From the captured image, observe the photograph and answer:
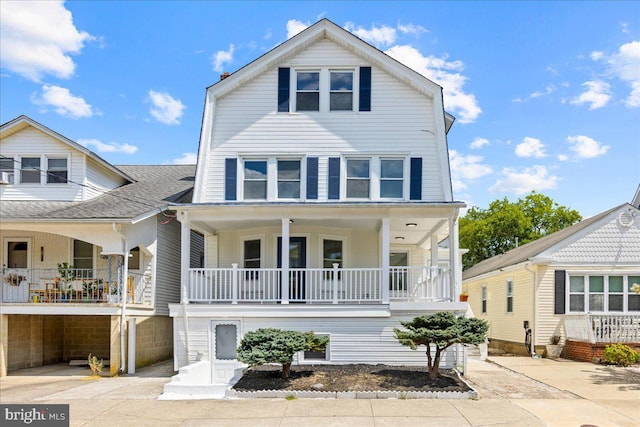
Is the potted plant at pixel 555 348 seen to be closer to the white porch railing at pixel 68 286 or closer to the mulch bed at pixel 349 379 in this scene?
the mulch bed at pixel 349 379

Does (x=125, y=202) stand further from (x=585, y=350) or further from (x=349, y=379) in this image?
(x=585, y=350)

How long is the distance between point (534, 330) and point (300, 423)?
12.4 meters

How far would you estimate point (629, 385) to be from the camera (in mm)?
12672

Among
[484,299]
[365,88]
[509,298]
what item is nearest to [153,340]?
[365,88]

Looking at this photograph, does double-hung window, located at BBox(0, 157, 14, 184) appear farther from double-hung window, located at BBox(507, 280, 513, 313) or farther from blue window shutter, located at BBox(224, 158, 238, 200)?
double-hung window, located at BBox(507, 280, 513, 313)

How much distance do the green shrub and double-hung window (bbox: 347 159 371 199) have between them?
8.56m

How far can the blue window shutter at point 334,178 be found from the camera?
1555 cm

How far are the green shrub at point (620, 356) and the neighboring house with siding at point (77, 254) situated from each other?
45.3ft

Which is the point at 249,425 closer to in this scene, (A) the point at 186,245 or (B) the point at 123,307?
(A) the point at 186,245

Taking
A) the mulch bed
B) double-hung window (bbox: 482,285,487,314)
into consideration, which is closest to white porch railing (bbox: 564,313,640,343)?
the mulch bed

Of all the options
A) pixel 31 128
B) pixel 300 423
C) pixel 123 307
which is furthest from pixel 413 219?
pixel 31 128

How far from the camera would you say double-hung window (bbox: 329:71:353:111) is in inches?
629

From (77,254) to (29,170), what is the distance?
300cm

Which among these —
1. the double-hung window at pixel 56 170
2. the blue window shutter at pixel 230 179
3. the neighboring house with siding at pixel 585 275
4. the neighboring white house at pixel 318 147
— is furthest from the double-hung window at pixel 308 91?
the neighboring house with siding at pixel 585 275
